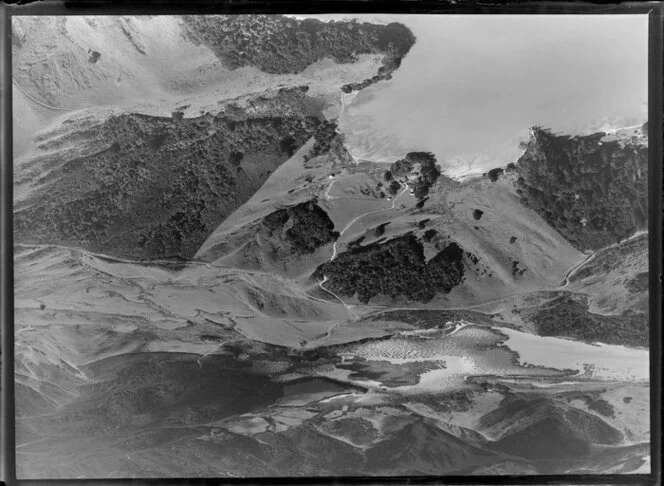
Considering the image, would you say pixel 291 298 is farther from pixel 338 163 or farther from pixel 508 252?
pixel 508 252

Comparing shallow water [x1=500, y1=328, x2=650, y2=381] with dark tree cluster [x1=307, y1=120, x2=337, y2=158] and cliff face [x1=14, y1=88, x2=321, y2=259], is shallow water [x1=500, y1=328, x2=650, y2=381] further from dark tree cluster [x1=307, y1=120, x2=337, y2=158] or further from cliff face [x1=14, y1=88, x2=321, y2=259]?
cliff face [x1=14, y1=88, x2=321, y2=259]

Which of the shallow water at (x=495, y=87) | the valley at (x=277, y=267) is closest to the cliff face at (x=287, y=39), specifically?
the valley at (x=277, y=267)

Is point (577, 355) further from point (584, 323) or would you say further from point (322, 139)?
point (322, 139)

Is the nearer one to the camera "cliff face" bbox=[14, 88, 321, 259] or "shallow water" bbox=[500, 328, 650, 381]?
"cliff face" bbox=[14, 88, 321, 259]

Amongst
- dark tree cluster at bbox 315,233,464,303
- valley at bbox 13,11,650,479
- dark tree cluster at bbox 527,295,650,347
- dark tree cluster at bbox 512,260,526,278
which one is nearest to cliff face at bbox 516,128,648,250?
valley at bbox 13,11,650,479

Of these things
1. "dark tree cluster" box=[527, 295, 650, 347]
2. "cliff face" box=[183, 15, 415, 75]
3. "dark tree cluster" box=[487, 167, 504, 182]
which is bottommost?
"dark tree cluster" box=[527, 295, 650, 347]

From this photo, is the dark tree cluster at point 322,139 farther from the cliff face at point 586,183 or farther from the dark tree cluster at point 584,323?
the dark tree cluster at point 584,323

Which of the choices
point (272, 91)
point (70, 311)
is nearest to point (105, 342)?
point (70, 311)
